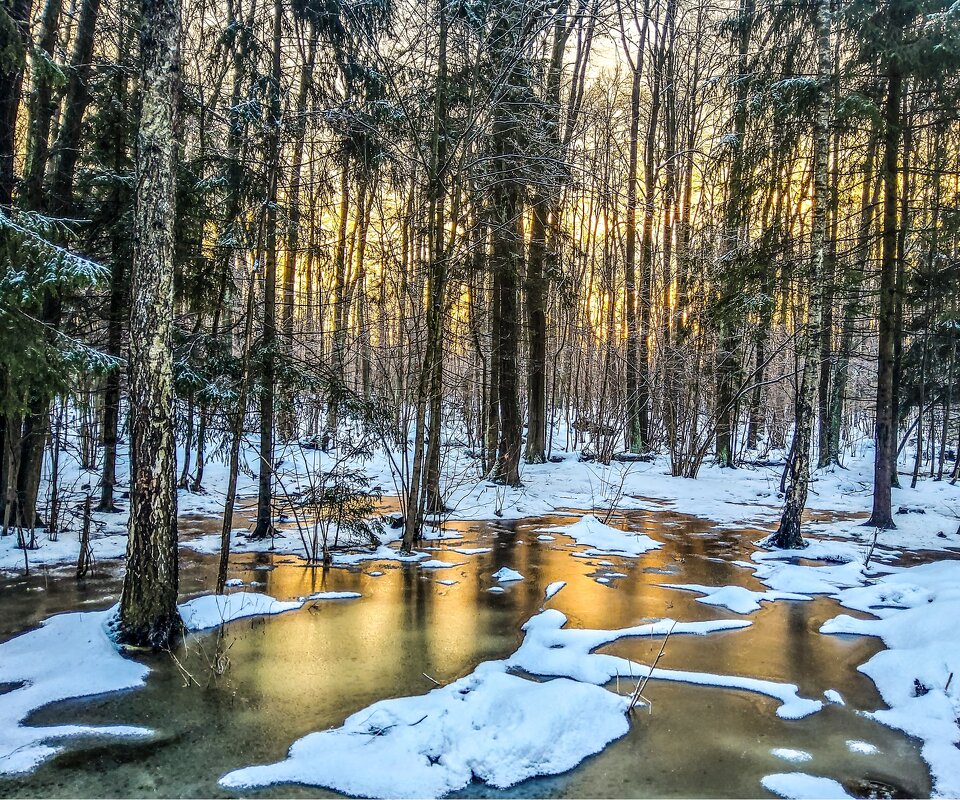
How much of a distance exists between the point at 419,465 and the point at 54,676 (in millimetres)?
5473

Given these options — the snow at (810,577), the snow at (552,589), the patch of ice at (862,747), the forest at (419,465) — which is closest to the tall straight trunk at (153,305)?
the forest at (419,465)

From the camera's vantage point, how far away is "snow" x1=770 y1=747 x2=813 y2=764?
3.90 m

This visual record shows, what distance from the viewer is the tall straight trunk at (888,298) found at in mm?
10359

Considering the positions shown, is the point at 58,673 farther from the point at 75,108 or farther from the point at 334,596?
the point at 75,108

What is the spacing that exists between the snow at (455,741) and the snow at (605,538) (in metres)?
5.40

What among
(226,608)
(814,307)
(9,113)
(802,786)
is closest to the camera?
→ (802,786)

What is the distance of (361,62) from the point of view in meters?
10.2

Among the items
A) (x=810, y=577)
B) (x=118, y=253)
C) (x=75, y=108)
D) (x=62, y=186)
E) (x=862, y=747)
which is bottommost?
(x=862, y=747)

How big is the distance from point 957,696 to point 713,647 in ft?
6.07

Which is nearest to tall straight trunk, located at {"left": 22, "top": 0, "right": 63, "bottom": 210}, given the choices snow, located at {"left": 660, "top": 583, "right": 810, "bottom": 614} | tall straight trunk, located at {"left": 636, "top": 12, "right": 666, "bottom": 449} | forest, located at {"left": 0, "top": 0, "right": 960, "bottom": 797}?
forest, located at {"left": 0, "top": 0, "right": 960, "bottom": 797}

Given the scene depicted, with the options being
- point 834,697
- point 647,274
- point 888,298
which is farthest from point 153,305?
point 647,274

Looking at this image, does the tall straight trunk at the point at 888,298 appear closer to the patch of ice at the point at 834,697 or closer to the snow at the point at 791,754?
the patch of ice at the point at 834,697

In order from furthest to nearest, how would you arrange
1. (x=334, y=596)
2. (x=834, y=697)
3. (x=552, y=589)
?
(x=552, y=589)
(x=334, y=596)
(x=834, y=697)

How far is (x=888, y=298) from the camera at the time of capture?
34.8 feet
